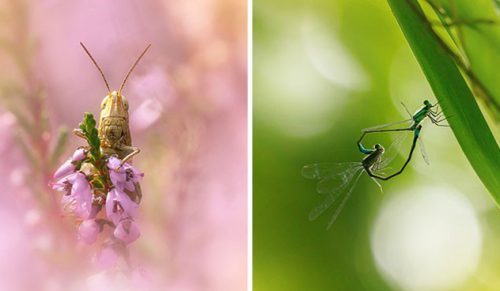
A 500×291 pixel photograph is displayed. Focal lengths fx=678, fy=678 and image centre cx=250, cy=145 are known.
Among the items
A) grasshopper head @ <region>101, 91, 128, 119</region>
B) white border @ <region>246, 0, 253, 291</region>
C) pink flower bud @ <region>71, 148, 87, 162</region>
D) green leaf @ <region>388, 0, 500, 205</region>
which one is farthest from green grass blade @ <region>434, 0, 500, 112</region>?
pink flower bud @ <region>71, 148, 87, 162</region>

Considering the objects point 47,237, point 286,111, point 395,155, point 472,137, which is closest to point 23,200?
point 47,237

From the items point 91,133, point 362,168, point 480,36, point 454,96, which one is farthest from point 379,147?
point 91,133

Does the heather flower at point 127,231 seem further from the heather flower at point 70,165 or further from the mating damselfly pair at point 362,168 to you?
the mating damselfly pair at point 362,168

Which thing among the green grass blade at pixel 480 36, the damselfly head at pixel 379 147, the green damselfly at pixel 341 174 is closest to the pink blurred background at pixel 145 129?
the green damselfly at pixel 341 174

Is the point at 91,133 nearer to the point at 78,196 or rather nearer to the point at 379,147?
the point at 78,196

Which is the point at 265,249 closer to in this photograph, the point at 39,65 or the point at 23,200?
the point at 23,200

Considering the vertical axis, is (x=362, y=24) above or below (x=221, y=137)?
above
